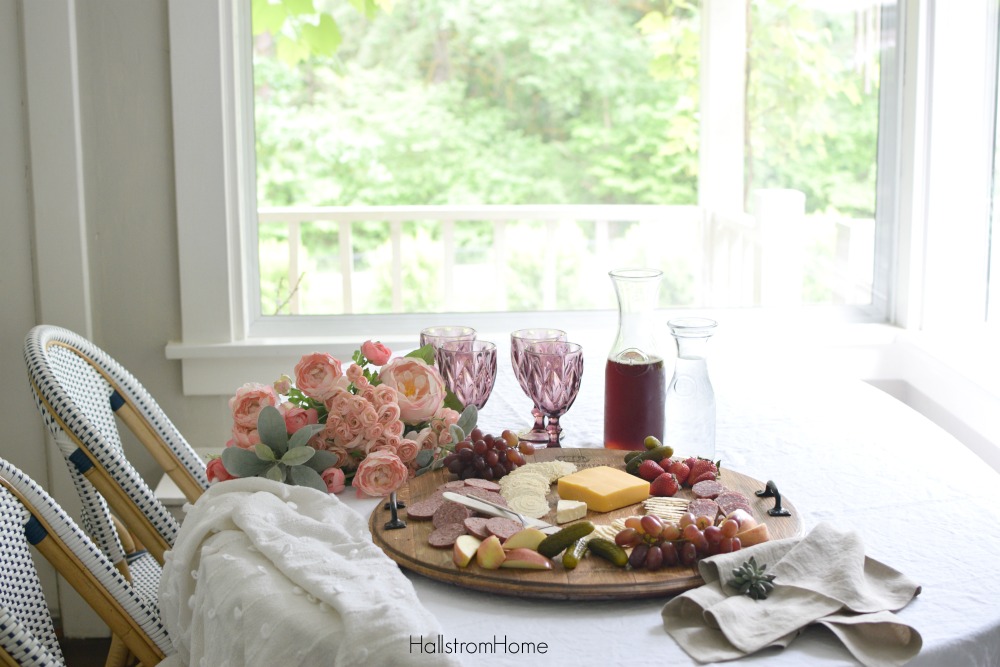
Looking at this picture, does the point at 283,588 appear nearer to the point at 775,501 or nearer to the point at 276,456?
the point at 276,456

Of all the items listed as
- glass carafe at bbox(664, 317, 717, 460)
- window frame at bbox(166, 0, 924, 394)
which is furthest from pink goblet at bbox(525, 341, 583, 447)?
window frame at bbox(166, 0, 924, 394)

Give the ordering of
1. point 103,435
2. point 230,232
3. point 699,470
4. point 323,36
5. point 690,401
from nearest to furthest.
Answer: point 699,470 < point 690,401 < point 103,435 < point 230,232 < point 323,36

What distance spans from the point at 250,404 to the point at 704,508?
57cm

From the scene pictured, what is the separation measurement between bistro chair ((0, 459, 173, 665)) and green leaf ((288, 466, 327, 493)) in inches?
10.7

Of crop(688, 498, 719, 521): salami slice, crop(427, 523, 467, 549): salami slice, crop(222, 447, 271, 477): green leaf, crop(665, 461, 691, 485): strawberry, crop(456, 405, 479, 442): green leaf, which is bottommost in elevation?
crop(427, 523, 467, 549): salami slice

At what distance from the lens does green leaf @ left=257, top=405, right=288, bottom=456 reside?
1.29 meters

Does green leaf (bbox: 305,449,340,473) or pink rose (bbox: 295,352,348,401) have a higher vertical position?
pink rose (bbox: 295,352,348,401)

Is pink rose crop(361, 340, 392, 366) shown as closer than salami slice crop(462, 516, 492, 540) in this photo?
No

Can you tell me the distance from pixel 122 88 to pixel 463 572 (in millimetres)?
1770

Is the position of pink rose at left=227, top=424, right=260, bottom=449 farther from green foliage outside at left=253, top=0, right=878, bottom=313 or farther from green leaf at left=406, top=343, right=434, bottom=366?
green foliage outside at left=253, top=0, right=878, bottom=313

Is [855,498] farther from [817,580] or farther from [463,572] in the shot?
[463,572]

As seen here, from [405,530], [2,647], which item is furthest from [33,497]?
[405,530]

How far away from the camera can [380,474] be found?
131 centimetres

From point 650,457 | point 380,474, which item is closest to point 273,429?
point 380,474
